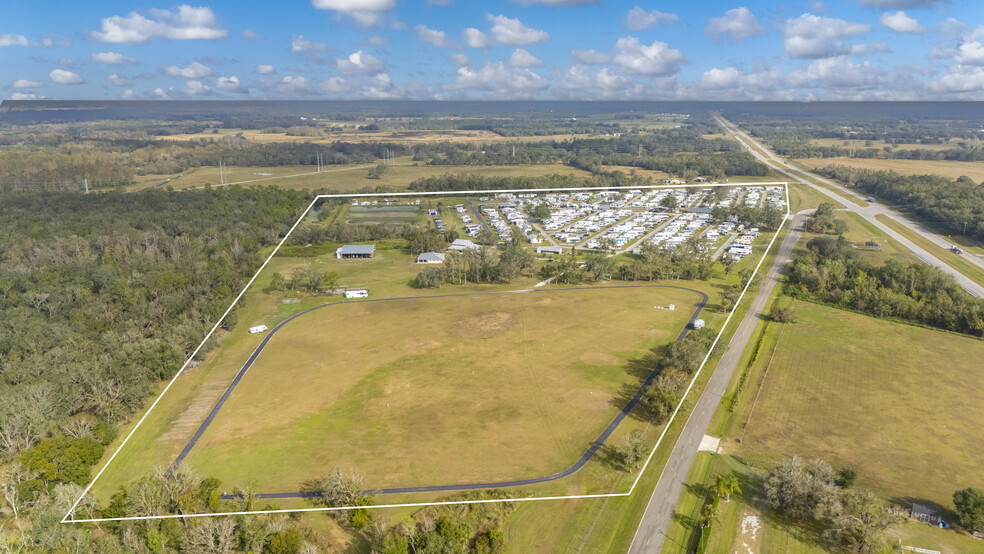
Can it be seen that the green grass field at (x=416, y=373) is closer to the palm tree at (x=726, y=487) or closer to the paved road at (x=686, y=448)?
the paved road at (x=686, y=448)

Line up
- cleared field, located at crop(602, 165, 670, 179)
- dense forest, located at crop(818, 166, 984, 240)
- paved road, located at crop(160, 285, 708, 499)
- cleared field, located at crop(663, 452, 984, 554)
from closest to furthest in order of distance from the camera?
cleared field, located at crop(663, 452, 984, 554), paved road, located at crop(160, 285, 708, 499), dense forest, located at crop(818, 166, 984, 240), cleared field, located at crop(602, 165, 670, 179)

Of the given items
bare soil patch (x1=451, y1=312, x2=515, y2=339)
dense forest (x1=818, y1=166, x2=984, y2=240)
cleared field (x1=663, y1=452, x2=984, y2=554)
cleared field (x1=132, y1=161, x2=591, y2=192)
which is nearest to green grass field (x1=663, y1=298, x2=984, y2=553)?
cleared field (x1=663, y1=452, x2=984, y2=554)

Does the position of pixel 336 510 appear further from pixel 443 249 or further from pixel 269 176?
pixel 269 176

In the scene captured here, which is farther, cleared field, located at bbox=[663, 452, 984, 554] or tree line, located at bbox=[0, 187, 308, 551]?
tree line, located at bbox=[0, 187, 308, 551]

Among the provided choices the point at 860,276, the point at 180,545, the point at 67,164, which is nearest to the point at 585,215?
the point at 860,276

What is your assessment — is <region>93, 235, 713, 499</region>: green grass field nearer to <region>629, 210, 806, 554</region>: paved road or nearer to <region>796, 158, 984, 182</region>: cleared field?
<region>629, 210, 806, 554</region>: paved road

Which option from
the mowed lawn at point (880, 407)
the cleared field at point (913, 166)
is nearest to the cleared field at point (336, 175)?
the cleared field at point (913, 166)

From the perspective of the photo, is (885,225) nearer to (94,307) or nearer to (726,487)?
(726,487)
